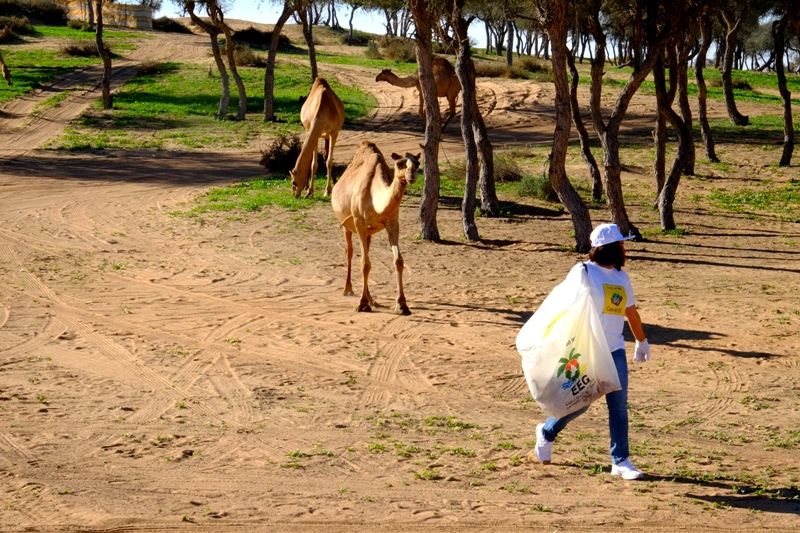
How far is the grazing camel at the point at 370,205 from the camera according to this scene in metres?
13.1

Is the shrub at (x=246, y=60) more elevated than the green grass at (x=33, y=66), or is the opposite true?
the shrub at (x=246, y=60)

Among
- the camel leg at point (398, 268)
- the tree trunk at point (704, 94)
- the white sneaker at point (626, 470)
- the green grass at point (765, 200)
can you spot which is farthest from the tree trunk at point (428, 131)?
the tree trunk at point (704, 94)

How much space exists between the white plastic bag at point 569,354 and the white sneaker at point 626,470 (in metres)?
0.55

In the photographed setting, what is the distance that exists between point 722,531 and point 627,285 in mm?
1810

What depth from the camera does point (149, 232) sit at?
18438 millimetres

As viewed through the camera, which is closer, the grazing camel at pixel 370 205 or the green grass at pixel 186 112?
the grazing camel at pixel 370 205

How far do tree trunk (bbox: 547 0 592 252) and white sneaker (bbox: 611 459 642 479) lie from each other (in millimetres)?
9489

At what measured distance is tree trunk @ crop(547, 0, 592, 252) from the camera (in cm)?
1697

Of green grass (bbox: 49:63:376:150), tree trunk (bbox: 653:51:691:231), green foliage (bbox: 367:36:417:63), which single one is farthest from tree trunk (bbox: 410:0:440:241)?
green foliage (bbox: 367:36:417:63)

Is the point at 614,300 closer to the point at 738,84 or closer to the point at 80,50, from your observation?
the point at 738,84

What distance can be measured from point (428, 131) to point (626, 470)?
1089 centimetres

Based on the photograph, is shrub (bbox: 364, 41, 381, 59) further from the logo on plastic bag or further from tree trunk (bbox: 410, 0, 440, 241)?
the logo on plastic bag

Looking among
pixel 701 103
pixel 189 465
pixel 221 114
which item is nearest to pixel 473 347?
pixel 189 465

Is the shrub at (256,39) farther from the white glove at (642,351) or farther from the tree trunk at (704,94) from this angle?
the white glove at (642,351)
